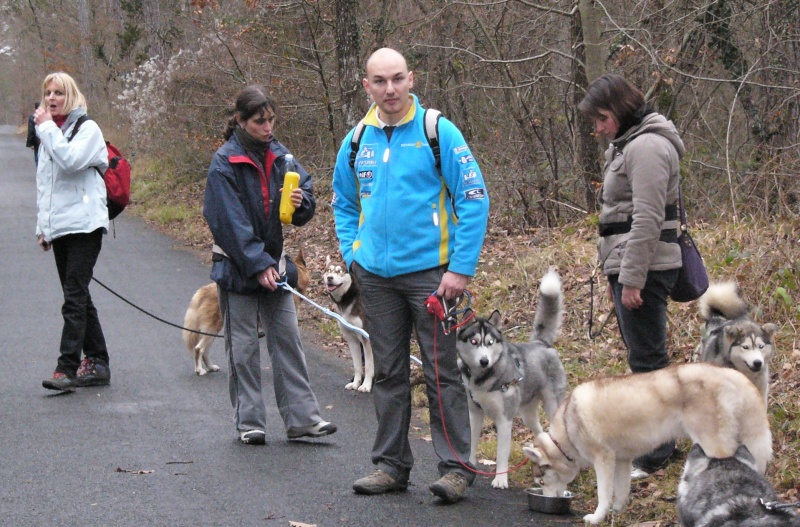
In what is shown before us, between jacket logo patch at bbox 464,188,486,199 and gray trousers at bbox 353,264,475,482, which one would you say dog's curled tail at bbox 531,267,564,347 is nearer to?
gray trousers at bbox 353,264,475,482

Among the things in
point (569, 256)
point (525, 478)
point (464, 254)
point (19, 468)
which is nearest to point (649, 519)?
point (525, 478)

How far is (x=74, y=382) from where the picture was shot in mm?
7141

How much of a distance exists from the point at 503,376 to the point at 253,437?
167 cm

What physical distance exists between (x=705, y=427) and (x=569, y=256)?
18.4 ft

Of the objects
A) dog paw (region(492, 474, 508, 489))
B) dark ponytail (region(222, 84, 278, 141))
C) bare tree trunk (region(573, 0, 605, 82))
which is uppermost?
bare tree trunk (region(573, 0, 605, 82))

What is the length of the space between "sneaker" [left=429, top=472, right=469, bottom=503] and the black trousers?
3633mm

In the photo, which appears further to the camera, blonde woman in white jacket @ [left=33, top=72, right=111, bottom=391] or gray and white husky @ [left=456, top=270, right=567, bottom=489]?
blonde woman in white jacket @ [left=33, top=72, right=111, bottom=391]

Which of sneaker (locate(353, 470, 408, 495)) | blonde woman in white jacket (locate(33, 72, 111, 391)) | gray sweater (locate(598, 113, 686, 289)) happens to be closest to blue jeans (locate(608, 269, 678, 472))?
gray sweater (locate(598, 113, 686, 289))

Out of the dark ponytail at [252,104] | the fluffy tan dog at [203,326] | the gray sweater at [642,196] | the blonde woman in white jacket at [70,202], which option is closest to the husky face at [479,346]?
the gray sweater at [642,196]

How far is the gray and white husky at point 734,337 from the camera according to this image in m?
5.23

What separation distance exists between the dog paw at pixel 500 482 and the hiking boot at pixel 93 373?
3.76m

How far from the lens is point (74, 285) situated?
7.00 meters

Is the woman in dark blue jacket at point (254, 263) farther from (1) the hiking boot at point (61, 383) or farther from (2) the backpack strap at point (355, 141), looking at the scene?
(1) the hiking boot at point (61, 383)

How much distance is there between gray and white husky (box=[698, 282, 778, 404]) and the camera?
5.23 meters
